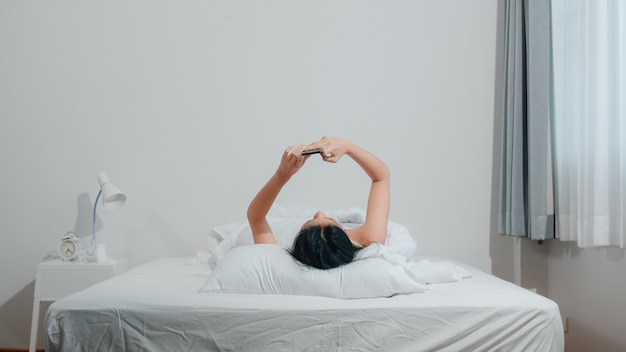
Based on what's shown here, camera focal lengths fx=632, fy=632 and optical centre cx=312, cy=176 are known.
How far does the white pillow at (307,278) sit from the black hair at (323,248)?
0.08 feet

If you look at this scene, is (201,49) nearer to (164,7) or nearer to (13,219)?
(164,7)

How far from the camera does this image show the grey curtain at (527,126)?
299 centimetres

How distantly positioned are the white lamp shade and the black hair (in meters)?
1.24

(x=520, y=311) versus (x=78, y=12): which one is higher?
(x=78, y=12)

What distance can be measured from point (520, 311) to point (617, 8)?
4.35ft

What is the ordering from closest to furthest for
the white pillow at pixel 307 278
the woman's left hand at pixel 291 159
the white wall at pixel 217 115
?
the white pillow at pixel 307 278 < the woman's left hand at pixel 291 159 < the white wall at pixel 217 115

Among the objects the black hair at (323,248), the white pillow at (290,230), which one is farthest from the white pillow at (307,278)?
the white pillow at (290,230)

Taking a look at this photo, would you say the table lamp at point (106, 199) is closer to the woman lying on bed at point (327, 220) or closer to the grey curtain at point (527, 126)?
the woman lying on bed at point (327, 220)

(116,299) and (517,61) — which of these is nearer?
(116,299)

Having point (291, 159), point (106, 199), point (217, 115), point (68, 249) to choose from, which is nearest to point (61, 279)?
point (68, 249)

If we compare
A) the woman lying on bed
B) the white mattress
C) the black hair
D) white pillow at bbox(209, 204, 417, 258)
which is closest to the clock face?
white pillow at bbox(209, 204, 417, 258)

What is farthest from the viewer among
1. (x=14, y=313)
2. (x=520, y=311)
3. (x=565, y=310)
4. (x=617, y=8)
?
(x=14, y=313)

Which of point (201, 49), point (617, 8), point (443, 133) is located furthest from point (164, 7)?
point (617, 8)

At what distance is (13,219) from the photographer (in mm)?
3324
